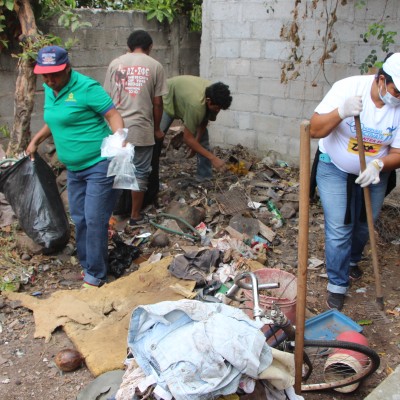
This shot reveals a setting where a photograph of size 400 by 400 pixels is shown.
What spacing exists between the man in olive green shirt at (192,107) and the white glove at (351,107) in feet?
6.42

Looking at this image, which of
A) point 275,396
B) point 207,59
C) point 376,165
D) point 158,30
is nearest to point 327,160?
point 376,165

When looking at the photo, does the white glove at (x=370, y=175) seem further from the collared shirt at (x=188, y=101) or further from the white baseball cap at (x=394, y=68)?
the collared shirt at (x=188, y=101)

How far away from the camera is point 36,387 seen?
2.84 m

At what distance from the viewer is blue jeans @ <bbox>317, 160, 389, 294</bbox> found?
3.23 meters

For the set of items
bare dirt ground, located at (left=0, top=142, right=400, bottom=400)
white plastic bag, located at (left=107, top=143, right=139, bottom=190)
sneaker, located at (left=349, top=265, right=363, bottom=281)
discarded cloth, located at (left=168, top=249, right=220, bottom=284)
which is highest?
white plastic bag, located at (left=107, top=143, right=139, bottom=190)

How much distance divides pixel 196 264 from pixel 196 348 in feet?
6.50

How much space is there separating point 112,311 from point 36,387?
0.77 meters

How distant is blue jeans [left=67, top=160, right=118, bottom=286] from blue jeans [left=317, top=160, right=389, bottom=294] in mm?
1573

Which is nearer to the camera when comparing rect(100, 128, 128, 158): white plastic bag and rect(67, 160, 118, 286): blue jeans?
rect(100, 128, 128, 158): white plastic bag

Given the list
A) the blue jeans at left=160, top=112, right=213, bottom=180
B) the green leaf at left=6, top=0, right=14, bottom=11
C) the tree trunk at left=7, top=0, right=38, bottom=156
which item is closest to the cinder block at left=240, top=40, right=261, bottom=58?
the blue jeans at left=160, top=112, right=213, bottom=180

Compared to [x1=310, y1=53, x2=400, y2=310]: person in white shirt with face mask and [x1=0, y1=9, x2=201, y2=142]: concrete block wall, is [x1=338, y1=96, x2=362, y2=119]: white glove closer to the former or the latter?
[x1=310, y1=53, x2=400, y2=310]: person in white shirt with face mask

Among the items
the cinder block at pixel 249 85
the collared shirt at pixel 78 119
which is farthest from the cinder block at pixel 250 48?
the collared shirt at pixel 78 119

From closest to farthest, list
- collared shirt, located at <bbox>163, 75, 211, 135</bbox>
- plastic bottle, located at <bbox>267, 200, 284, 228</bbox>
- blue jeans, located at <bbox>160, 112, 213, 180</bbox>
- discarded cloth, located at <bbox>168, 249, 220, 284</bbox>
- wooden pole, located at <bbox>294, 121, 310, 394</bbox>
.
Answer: wooden pole, located at <bbox>294, 121, 310, 394</bbox>
discarded cloth, located at <bbox>168, 249, 220, 284</bbox>
collared shirt, located at <bbox>163, 75, 211, 135</bbox>
plastic bottle, located at <bbox>267, 200, 284, 228</bbox>
blue jeans, located at <bbox>160, 112, 213, 180</bbox>

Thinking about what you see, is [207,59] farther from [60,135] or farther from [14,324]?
[14,324]
